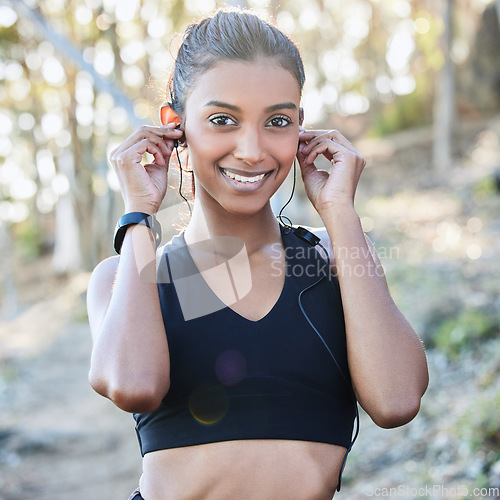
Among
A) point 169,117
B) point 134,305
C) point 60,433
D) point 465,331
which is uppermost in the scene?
point 169,117

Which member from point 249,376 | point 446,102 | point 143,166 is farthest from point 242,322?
point 446,102

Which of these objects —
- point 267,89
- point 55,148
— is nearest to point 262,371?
point 267,89

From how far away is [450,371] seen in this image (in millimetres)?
5516

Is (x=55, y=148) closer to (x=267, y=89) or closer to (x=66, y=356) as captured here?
(x=66, y=356)

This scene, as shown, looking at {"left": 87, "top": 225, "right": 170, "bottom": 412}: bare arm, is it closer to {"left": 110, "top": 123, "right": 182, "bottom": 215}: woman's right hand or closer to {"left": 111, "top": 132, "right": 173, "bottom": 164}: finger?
{"left": 110, "top": 123, "right": 182, "bottom": 215}: woman's right hand

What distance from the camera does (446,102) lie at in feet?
50.4

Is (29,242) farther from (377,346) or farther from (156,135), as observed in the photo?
(377,346)

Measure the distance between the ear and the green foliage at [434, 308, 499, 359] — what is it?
14.1ft

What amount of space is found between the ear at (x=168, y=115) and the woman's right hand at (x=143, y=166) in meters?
0.04

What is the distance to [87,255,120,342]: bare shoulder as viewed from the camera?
2047 millimetres

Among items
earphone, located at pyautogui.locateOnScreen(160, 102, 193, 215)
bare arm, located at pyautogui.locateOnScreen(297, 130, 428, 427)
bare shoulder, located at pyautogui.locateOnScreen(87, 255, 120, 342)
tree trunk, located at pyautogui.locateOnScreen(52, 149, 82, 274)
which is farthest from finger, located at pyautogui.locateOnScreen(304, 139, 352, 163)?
tree trunk, located at pyautogui.locateOnScreen(52, 149, 82, 274)

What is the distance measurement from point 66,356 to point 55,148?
988 centimetres

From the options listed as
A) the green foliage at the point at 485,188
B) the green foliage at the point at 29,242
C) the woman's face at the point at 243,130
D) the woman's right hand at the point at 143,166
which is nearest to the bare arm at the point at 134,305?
the woman's right hand at the point at 143,166

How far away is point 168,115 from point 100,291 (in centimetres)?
68
